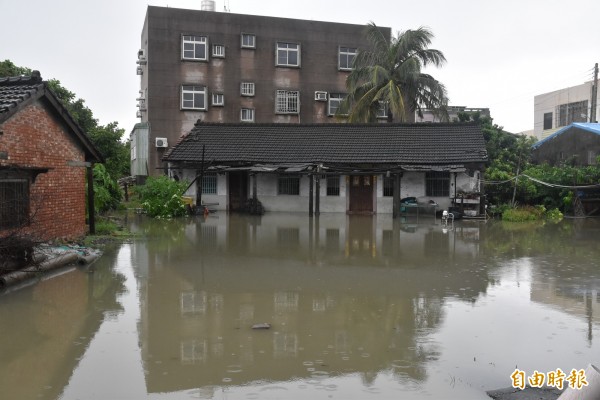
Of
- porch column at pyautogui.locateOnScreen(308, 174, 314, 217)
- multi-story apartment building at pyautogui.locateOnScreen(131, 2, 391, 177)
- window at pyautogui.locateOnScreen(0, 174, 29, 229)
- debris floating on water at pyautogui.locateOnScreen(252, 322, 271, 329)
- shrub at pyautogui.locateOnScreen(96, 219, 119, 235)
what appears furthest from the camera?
multi-story apartment building at pyautogui.locateOnScreen(131, 2, 391, 177)

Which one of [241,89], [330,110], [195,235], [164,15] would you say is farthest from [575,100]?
[195,235]

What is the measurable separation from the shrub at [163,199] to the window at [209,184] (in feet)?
10.2

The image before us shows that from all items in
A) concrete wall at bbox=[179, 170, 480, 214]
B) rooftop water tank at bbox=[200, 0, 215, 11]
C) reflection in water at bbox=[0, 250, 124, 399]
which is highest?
rooftop water tank at bbox=[200, 0, 215, 11]

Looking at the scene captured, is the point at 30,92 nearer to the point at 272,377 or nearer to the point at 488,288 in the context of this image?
the point at 272,377

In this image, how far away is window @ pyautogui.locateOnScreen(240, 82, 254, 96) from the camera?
3266 cm

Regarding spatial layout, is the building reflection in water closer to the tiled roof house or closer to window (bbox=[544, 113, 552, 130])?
the tiled roof house

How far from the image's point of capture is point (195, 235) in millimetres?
Result: 16016

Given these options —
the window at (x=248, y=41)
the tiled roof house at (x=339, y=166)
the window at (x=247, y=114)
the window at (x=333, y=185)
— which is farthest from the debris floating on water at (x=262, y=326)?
the window at (x=248, y=41)

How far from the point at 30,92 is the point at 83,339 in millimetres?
6399

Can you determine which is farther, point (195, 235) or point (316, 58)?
point (316, 58)

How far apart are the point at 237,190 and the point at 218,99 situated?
873cm

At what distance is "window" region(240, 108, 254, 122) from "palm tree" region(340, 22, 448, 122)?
6.10 m

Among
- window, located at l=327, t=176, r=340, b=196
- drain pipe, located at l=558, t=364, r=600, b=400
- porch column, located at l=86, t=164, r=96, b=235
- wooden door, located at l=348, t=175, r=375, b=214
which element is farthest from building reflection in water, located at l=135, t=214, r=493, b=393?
window, located at l=327, t=176, r=340, b=196

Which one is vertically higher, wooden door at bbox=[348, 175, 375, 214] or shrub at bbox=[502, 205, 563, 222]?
wooden door at bbox=[348, 175, 375, 214]
